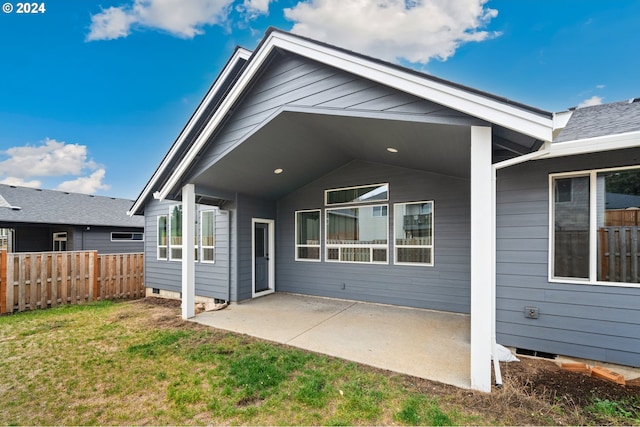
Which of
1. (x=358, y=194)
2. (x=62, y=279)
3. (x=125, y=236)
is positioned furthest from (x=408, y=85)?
(x=125, y=236)

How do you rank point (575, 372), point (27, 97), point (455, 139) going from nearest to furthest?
1. point (575, 372)
2. point (455, 139)
3. point (27, 97)

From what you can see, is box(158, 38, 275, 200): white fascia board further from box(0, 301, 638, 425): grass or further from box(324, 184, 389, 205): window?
box(324, 184, 389, 205): window

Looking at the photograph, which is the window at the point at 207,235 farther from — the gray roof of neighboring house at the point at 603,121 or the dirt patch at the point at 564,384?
the gray roof of neighboring house at the point at 603,121

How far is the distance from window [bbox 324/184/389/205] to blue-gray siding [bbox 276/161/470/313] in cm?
14

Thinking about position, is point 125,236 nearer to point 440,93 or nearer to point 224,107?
point 224,107

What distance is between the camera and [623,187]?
11.0ft

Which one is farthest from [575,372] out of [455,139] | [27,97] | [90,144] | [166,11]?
[90,144]

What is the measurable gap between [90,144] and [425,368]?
16477 mm

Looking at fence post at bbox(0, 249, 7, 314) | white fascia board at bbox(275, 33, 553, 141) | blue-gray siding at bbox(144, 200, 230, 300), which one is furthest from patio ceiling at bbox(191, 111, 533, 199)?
fence post at bbox(0, 249, 7, 314)

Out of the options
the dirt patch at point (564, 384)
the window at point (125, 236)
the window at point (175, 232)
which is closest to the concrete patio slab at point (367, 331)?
the dirt patch at point (564, 384)

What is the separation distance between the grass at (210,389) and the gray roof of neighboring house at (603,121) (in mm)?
2959

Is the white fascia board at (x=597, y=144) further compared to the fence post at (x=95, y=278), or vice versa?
the fence post at (x=95, y=278)

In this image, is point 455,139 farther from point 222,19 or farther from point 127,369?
point 222,19

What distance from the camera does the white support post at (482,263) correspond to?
2906mm
